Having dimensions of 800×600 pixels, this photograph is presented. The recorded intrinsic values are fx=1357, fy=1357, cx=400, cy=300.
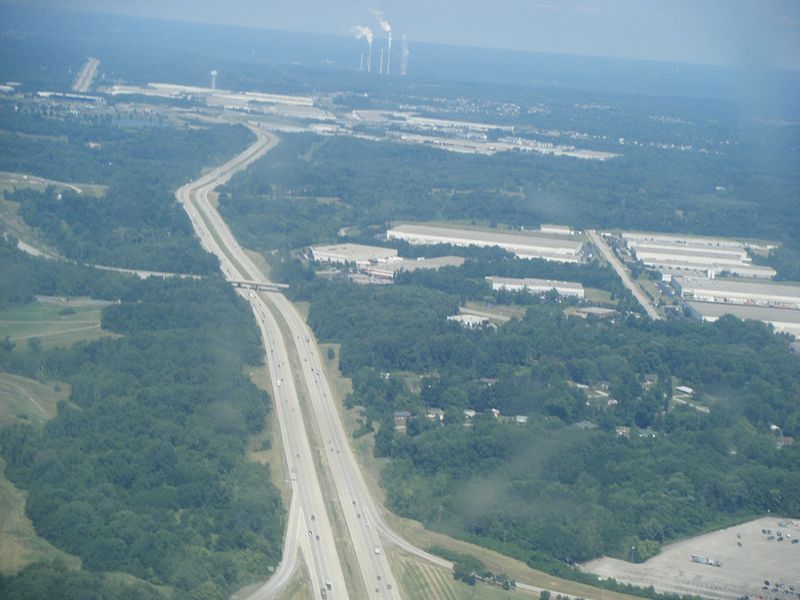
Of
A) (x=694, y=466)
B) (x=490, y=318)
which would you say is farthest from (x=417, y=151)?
(x=694, y=466)

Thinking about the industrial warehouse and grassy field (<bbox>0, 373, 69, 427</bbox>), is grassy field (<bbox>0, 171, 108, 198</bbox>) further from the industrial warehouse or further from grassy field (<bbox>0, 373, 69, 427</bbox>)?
grassy field (<bbox>0, 373, 69, 427</bbox>)

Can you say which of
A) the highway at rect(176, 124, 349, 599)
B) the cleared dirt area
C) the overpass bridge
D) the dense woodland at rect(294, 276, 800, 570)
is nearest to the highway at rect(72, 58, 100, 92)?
the highway at rect(176, 124, 349, 599)

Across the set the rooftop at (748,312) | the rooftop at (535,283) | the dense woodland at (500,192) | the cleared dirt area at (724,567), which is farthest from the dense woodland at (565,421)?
the dense woodland at (500,192)

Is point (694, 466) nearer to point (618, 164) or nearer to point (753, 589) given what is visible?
point (753, 589)

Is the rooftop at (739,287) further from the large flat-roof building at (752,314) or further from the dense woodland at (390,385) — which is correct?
the dense woodland at (390,385)

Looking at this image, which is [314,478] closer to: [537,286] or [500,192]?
[537,286]

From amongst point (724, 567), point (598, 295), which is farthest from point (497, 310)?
point (724, 567)
